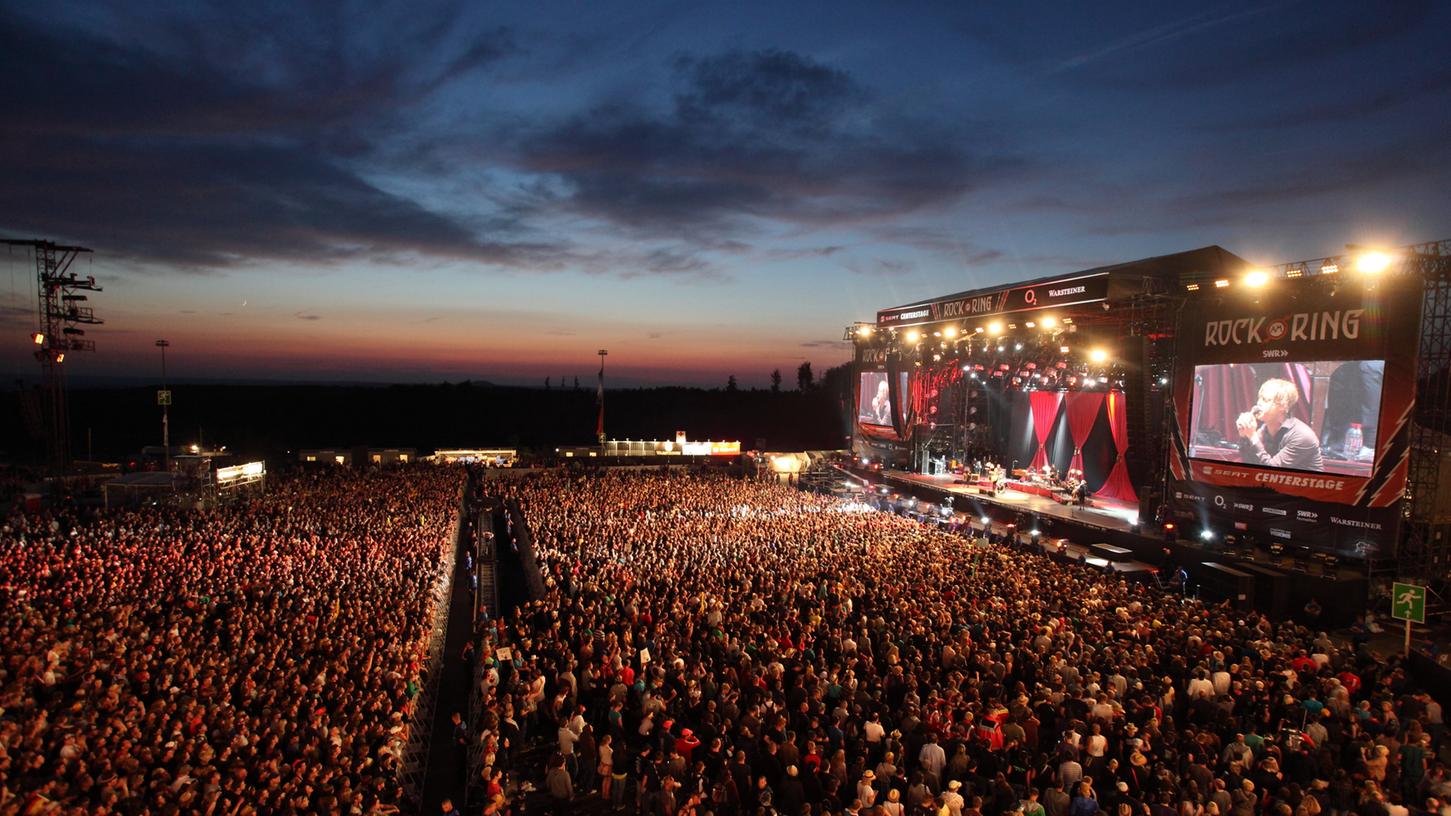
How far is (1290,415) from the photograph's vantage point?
14.7 m

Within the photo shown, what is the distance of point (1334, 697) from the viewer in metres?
7.57

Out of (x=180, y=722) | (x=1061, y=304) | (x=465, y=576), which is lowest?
(x=465, y=576)

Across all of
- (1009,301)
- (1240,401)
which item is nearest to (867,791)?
(1240,401)

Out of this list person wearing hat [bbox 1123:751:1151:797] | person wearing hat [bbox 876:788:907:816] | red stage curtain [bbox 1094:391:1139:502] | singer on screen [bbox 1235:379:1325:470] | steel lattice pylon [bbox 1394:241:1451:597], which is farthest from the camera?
red stage curtain [bbox 1094:391:1139:502]

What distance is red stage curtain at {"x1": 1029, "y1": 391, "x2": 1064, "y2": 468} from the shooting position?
26016mm

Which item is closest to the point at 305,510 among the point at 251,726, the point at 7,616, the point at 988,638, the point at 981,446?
the point at 7,616

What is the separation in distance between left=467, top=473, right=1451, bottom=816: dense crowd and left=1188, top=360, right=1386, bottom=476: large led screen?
4.76 m

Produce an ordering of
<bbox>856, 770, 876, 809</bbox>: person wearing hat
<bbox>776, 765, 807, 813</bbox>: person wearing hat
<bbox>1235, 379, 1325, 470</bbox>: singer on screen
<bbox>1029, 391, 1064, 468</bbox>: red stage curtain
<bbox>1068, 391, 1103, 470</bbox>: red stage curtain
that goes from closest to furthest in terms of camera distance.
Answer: <bbox>856, 770, 876, 809</bbox>: person wearing hat
<bbox>776, 765, 807, 813</bbox>: person wearing hat
<bbox>1235, 379, 1325, 470</bbox>: singer on screen
<bbox>1068, 391, 1103, 470</bbox>: red stage curtain
<bbox>1029, 391, 1064, 468</bbox>: red stage curtain

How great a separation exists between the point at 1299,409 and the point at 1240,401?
1.12 m

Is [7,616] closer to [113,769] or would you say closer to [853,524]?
[113,769]

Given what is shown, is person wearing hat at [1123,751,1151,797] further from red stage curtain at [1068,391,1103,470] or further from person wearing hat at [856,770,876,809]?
red stage curtain at [1068,391,1103,470]

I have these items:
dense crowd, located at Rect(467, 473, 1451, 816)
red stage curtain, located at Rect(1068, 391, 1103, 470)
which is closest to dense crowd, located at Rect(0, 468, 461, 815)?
dense crowd, located at Rect(467, 473, 1451, 816)

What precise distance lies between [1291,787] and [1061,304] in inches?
593

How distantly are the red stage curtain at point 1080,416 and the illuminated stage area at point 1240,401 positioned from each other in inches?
2.3
